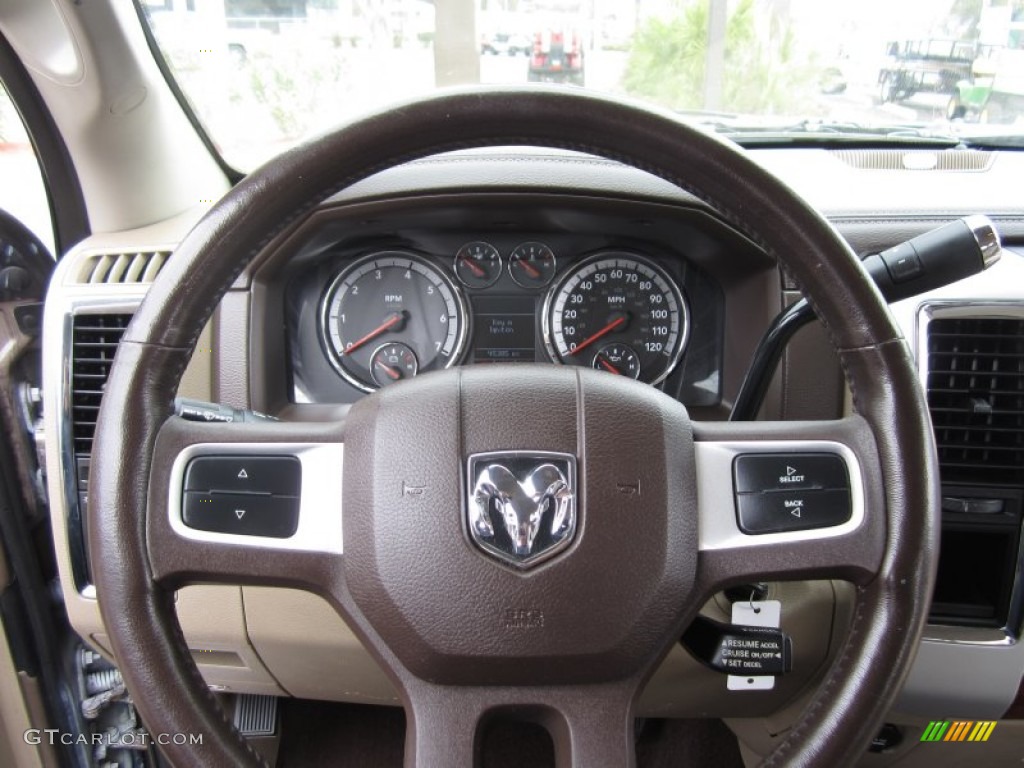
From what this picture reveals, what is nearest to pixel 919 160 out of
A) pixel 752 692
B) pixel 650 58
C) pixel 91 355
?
pixel 650 58

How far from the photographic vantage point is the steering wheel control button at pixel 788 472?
92 cm

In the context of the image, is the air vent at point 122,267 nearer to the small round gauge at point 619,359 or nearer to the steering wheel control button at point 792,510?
the small round gauge at point 619,359

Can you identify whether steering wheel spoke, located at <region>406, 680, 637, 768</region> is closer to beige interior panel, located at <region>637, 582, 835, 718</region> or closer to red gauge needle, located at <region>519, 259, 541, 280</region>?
beige interior panel, located at <region>637, 582, 835, 718</region>

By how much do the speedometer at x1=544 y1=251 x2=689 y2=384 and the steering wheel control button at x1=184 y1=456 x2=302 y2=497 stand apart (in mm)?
770

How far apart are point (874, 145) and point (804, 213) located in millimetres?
1077

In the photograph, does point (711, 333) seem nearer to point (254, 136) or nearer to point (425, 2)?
point (425, 2)

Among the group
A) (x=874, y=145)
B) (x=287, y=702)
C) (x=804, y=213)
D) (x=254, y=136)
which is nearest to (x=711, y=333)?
(x=874, y=145)

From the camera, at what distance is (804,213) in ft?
2.91

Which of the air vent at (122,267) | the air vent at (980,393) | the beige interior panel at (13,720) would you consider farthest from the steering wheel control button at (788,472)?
the beige interior panel at (13,720)

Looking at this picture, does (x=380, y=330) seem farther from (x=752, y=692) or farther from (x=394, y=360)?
(x=752, y=692)

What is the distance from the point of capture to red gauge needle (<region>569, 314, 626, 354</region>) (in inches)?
62.3

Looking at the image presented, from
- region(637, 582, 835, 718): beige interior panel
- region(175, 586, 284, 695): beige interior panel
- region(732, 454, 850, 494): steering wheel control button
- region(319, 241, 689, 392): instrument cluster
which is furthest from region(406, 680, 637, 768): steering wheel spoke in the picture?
region(319, 241, 689, 392): instrument cluster

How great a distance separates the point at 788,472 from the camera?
36.5 inches

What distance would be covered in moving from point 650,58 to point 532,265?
487 mm
